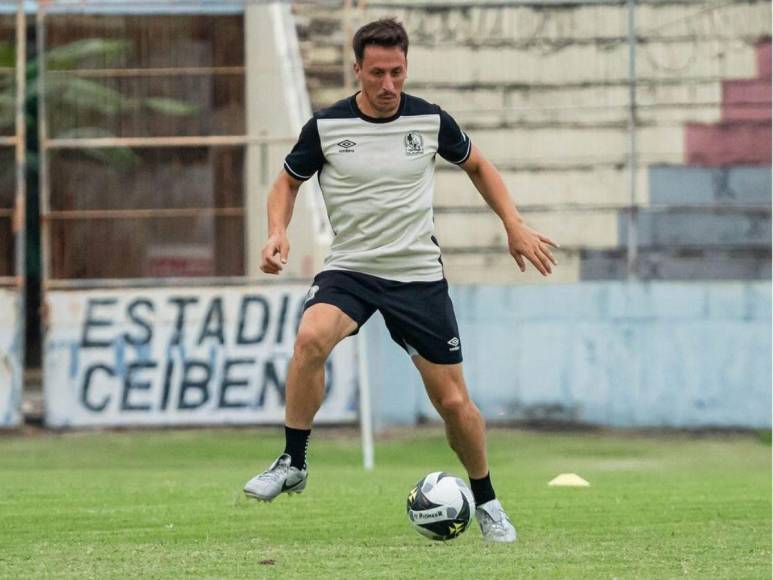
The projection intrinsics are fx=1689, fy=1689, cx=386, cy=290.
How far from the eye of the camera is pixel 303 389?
6.84m

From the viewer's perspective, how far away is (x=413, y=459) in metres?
14.2

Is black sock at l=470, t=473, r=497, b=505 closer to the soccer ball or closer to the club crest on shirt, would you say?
the soccer ball

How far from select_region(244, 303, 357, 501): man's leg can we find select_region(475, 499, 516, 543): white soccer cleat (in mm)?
800

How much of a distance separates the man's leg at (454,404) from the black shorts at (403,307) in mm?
42

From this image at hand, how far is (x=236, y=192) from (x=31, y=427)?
3.03m

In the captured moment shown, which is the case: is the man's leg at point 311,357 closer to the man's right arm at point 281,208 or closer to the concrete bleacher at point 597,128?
the man's right arm at point 281,208

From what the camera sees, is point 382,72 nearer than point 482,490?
Yes

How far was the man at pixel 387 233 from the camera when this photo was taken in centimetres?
693

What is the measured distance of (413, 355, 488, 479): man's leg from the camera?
23.0 ft

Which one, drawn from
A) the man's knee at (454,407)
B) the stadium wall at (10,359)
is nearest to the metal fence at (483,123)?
the stadium wall at (10,359)

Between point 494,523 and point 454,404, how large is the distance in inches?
21.2

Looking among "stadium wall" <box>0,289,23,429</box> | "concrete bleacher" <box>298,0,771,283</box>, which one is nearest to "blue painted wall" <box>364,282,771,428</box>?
"concrete bleacher" <box>298,0,771,283</box>

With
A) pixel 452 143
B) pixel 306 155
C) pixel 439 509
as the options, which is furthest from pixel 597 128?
pixel 439 509

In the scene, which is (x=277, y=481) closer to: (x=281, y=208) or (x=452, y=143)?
(x=281, y=208)
